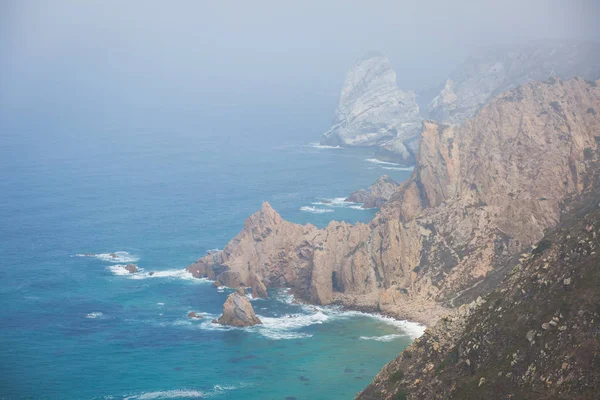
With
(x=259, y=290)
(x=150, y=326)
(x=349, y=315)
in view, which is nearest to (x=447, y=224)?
(x=349, y=315)

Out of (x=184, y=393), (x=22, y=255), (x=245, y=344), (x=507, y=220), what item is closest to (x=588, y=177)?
(x=507, y=220)

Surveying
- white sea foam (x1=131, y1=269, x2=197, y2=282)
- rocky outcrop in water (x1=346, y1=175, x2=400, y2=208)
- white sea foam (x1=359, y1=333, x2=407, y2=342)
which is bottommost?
white sea foam (x1=359, y1=333, x2=407, y2=342)

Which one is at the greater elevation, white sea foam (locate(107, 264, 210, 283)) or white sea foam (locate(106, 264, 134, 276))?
white sea foam (locate(106, 264, 134, 276))

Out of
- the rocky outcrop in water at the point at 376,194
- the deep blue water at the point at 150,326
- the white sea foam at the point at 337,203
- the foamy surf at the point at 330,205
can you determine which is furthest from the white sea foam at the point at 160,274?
the rocky outcrop in water at the point at 376,194

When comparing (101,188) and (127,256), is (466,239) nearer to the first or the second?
(127,256)

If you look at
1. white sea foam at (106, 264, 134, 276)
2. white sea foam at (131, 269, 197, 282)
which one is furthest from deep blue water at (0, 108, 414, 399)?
white sea foam at (106, 264, 134, 276)

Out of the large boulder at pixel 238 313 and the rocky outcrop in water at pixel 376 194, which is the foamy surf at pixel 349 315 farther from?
the rocky outcrop in water at pixel 376 194

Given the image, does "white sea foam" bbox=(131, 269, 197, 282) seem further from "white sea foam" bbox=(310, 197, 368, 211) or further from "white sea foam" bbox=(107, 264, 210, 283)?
"white sea foam" bbox=(310, 197, 368, 211)
